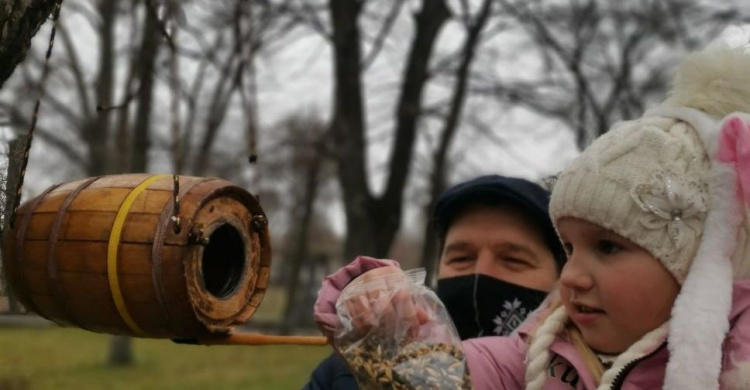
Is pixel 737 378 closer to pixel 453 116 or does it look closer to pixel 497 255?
pixel 497 255

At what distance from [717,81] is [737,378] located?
57cm

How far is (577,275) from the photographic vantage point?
1.61m

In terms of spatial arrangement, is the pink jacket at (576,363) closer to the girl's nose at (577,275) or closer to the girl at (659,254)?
the girl at (659,254)

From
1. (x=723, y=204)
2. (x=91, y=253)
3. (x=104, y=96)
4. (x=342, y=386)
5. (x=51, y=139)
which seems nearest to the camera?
(x=723, y=204)

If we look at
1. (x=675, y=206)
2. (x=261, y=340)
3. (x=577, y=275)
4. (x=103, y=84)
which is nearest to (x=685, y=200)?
(x=675, y=206)

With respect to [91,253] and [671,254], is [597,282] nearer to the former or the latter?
[671,254]

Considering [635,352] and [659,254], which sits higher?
[659,254]

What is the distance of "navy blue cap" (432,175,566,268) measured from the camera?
2.20 meters

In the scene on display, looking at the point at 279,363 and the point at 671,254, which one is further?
the point at 279,363

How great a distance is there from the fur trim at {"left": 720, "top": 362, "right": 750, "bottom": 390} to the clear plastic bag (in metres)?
0.41

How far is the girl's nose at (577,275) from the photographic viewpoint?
1604 millimetres

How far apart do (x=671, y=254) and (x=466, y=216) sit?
2.51 ft

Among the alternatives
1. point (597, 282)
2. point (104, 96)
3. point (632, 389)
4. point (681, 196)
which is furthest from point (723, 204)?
point (104, 96)

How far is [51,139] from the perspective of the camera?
17.0 metres
